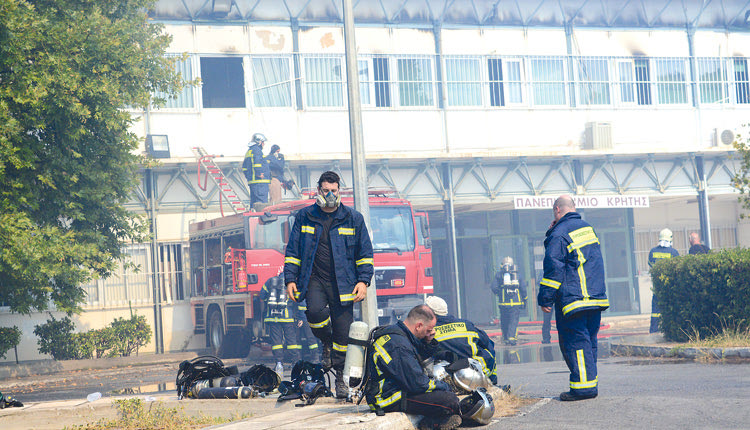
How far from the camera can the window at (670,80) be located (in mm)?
26141

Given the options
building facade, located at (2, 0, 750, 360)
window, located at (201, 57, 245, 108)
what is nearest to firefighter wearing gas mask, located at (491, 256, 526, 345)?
building facade, located at (2, 0, 750, 360)

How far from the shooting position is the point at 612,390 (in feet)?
27.5

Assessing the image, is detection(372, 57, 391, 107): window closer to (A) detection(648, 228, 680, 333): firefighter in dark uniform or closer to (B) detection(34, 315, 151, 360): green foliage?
(B) detection(34, 315, 151, 360): green foliage

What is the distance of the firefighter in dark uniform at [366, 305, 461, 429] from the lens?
631 centimetres

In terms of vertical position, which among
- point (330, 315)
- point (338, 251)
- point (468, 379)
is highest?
point (338, 251)

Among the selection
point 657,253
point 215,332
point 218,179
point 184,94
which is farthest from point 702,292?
point 184,94

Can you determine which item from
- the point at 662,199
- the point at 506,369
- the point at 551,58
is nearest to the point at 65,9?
the point at 506,369

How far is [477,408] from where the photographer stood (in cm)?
662

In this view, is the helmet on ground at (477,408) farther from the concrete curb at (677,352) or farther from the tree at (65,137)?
the tree at (65,137)

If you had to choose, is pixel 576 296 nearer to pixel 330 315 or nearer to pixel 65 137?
pixel 330 315

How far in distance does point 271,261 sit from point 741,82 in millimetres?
17838

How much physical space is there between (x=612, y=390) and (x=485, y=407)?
7.56ft

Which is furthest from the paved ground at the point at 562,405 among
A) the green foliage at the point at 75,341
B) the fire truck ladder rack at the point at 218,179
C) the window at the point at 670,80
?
the window at the point at 670,80

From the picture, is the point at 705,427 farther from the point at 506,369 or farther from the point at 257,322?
the point at 257,322
